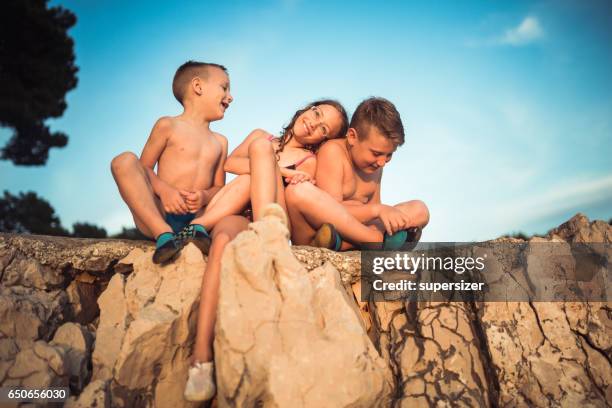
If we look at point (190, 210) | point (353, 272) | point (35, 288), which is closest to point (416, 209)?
point (353, 272)

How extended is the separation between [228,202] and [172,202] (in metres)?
0.39

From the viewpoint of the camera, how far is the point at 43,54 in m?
8.66

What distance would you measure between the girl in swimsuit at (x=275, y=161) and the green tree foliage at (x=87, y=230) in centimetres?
674

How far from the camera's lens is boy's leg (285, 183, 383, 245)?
276 centimetres

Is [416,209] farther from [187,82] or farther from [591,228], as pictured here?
[187,82]

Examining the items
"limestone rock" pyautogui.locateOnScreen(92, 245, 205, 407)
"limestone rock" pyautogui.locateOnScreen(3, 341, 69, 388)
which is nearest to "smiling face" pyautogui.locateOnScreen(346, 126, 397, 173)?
"limestone rock" pyautogui.locateOnScreen(92, 245, 205, 407)

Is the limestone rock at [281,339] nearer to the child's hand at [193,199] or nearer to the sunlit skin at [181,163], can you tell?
the sunlit skin at [181,163]

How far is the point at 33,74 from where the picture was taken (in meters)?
8.53

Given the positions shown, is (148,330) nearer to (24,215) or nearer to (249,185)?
(249,185)

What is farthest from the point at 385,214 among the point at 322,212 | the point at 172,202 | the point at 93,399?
the point at 93,399

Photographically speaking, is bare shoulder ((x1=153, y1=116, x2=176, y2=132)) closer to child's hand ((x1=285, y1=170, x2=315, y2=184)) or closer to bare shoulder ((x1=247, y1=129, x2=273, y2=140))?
bare shoulder ((x1=247, y1=129, x2=273, y2=140))

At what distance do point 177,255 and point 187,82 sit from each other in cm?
156

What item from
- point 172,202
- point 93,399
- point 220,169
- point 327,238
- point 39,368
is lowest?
point 93,399

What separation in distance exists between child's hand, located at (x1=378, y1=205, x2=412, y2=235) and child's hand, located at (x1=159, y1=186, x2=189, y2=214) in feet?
4.34
